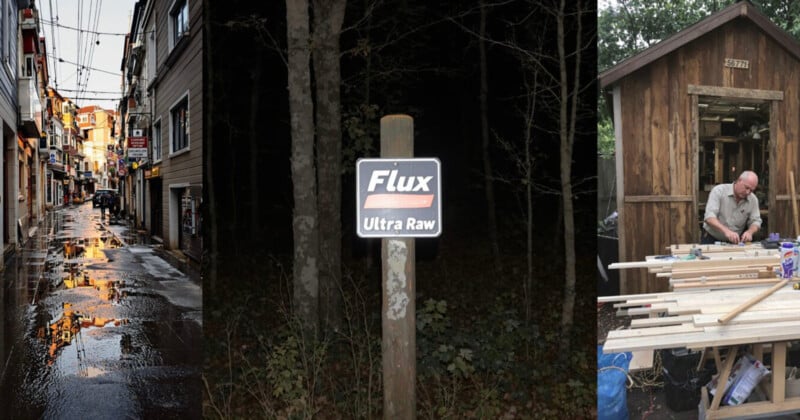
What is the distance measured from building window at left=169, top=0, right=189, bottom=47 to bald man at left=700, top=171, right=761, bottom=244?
41.0 ft

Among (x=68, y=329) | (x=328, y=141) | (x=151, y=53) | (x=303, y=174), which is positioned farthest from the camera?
(x=151, y=53)

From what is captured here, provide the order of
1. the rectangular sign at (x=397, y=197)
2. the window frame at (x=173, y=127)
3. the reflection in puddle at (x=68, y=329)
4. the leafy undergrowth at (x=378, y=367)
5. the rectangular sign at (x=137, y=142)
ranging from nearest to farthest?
the rectangular sign at (x=397, y=197), the leafy undergrowth at (x=378, y=367), the reflection in puddle at (x=68, y=329), the window frame at (x=173, y=127), the rectangular sign at (x=137, y=142)

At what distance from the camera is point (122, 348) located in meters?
6.99

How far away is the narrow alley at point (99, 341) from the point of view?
523 cm

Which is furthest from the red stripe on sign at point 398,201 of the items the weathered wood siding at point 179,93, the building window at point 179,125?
the building window at point 179,125

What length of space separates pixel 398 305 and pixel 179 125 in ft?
47.0

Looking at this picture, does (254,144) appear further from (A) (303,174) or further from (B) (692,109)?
(B) (692,109)

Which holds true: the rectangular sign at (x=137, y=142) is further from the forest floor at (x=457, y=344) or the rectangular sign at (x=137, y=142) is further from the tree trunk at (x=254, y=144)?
the forest floor at (x=457, y=344)

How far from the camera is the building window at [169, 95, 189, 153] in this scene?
15188 millimetres

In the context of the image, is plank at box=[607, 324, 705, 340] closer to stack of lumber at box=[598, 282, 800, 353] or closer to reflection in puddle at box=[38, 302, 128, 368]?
stack of lumber at box=[598, 282, 800, 353]

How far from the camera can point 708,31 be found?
4848 mm

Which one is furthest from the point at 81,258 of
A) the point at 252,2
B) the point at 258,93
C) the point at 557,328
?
the point at 557,328

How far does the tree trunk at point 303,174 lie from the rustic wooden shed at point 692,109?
274cm

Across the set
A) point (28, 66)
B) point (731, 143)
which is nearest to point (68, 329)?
point (731, 143)
